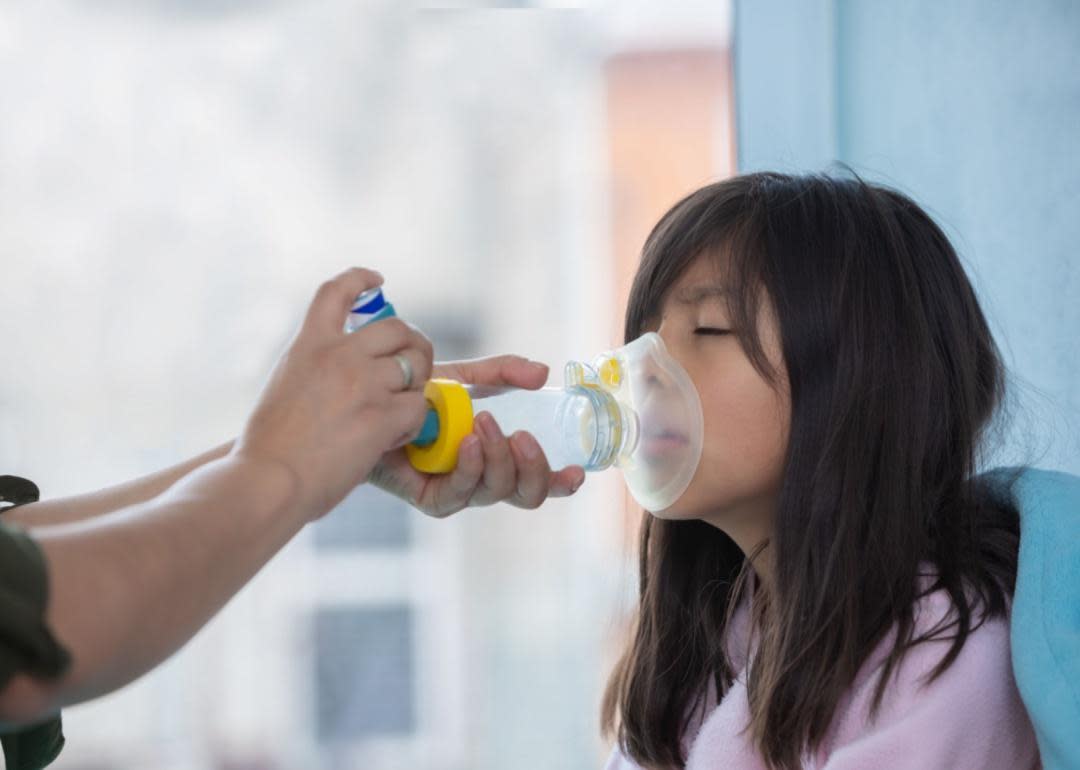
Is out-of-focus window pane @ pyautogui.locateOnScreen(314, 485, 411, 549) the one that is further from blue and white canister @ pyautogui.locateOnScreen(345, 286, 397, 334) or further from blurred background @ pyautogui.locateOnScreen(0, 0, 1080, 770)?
blue and white canister @ pyautogui.locateOnScreen(345, 286, 397, 334)

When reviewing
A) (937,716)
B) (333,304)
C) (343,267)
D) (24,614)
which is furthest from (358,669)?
(24,614)

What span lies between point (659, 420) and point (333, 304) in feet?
1.31

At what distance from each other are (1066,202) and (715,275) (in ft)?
1.30

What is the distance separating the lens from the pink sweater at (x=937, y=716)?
2.93 ft

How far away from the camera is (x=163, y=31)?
5.47 ft

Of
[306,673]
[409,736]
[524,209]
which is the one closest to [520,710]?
[409,736]

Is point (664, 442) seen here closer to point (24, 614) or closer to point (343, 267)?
point (24, 614)

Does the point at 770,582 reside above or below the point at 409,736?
above

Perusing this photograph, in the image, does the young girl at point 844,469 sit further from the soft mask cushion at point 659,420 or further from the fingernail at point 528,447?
the fingernail at point 528,447

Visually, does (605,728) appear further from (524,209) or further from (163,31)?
(163,31)

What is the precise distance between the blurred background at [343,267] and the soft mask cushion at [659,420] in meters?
0.56

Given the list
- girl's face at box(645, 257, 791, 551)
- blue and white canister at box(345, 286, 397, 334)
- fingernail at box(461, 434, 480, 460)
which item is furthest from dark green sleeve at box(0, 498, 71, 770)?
girl's face at box(645, 257, 791, 551)

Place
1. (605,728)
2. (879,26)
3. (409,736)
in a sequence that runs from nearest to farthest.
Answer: (605,728)
(879,26)
(409,736)

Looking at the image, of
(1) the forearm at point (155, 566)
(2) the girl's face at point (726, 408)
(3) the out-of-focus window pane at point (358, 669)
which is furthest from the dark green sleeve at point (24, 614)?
(3) the out-of-focus window pane at point (358, 669)
